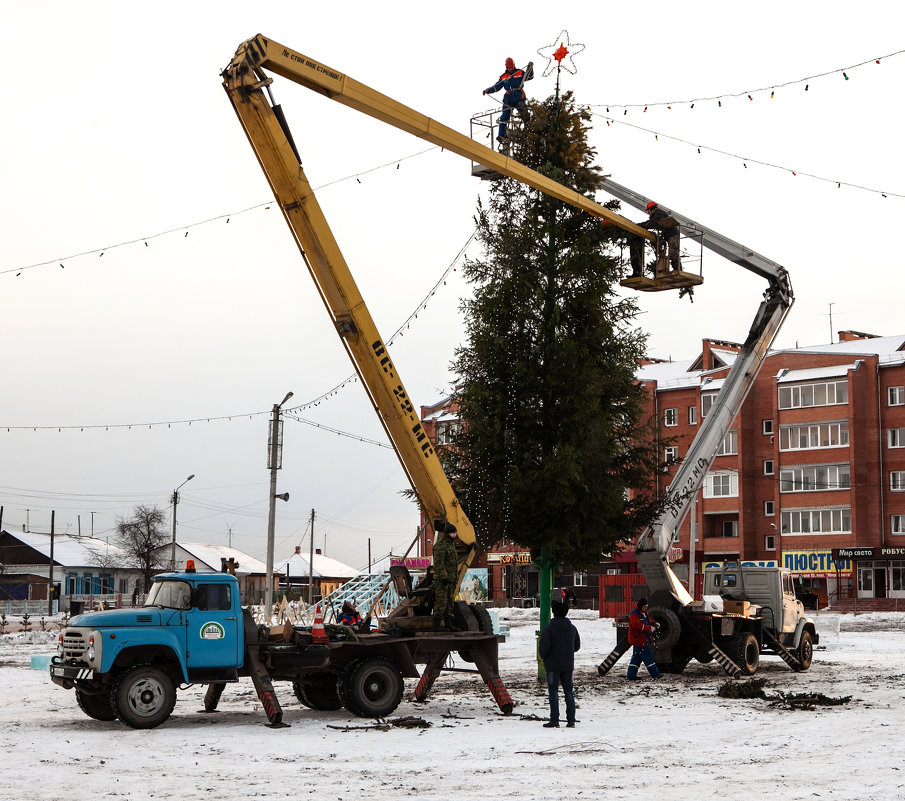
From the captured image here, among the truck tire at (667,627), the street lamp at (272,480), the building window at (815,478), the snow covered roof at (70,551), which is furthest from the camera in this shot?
the snow covered roof at (70,551)

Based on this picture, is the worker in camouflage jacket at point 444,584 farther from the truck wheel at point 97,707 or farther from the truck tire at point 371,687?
the truck wheel at point 97,707

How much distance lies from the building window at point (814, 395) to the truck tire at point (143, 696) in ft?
206

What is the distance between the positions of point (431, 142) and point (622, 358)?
6.19 metres

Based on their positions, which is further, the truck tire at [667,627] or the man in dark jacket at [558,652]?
the truck tire at [667,627]

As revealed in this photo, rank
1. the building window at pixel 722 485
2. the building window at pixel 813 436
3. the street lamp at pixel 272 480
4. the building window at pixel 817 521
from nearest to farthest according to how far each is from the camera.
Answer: the street lamp at pixel 272 480 → the building window at pixel 817 521 → the building window at pixel 813 436 → the building window at pixel 722 485

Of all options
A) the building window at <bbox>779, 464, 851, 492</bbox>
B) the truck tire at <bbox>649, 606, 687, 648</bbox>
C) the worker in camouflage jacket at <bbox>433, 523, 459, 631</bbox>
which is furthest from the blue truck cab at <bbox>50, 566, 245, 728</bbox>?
the building window at <bbox>779, 464, 851, 492</bbox>

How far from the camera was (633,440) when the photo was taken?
2295 centimetres

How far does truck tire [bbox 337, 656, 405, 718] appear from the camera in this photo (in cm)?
1695

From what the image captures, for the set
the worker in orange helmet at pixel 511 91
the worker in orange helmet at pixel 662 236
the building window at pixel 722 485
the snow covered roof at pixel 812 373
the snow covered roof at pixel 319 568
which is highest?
the snow covered roof at pixel 812 373

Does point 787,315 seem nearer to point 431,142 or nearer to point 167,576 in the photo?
point 431,142

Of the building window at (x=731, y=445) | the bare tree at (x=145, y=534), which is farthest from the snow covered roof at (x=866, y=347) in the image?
the bare tree at (x=145, y=534)

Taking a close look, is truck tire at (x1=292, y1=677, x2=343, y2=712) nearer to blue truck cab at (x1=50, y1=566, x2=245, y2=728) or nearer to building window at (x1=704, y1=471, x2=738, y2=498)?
blue truck cab at (x1=50, y1=566, x2=245, y2=728)

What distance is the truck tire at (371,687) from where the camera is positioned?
16953 mm

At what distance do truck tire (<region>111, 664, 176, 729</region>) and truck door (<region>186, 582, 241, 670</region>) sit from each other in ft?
1.66
